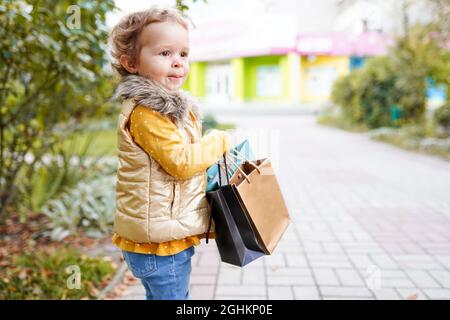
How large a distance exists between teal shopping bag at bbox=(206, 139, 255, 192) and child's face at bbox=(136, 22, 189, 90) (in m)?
0.34

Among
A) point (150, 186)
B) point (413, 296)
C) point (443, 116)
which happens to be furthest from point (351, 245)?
point (443, 116)

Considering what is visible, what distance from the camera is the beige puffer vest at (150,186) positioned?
5.17 ft

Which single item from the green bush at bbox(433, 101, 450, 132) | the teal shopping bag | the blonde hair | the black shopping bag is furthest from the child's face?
the green bush at bbox(433, 101, 450, 132)

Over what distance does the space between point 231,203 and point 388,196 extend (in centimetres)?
443

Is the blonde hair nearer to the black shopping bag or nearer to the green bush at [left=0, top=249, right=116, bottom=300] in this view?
the black shopping bag

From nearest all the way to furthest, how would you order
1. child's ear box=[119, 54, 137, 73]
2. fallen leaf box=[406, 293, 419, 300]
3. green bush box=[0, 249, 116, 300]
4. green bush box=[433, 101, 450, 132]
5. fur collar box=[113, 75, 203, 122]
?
fur collar box=[113, 75, 203, 122] < child's ear box=[119, 54, 137, 73] < fallen leaf box=[406, 293, 419, 300] < green bush box=[0, 249, 116, 300] < green bush box=[433, 101, 450, 132]

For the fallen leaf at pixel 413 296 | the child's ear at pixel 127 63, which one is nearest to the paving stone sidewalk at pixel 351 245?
the fallen leaf at pixel 413 296

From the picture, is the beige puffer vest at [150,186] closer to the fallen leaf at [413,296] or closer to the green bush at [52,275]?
the green bush at [52,275]

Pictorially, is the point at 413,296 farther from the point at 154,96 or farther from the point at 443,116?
the point at 443,116

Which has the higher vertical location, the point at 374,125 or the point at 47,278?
the point at 374,125

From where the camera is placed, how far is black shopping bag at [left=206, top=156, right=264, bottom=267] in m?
1.59
